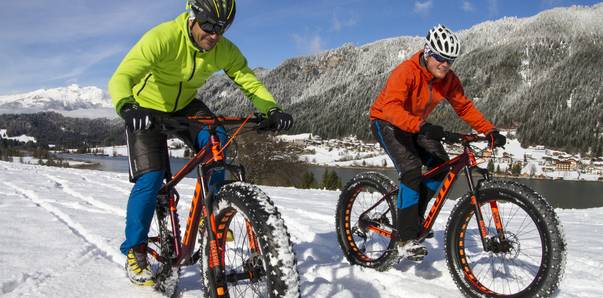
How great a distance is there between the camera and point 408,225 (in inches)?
182

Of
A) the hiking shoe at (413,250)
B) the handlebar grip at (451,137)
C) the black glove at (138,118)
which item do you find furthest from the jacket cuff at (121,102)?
the hiking shoe at (413,250)

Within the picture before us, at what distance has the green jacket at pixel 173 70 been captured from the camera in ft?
11.1

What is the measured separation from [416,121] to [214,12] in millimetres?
2236

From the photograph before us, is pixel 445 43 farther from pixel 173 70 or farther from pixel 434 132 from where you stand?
pixel 173 70

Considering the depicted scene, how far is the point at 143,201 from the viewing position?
3660mm

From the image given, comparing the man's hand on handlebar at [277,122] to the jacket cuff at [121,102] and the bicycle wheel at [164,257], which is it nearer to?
the jacket cuff at [121,102]

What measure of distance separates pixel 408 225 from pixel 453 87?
176cm

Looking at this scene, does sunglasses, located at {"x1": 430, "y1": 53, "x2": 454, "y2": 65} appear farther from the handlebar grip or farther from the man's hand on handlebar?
the man's hand on handlebar

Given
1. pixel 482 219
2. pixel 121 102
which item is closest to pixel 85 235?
pixel 121 102

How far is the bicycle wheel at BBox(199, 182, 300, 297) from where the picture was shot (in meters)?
2.53

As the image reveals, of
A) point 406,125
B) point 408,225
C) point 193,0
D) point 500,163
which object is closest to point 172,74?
point 193,0

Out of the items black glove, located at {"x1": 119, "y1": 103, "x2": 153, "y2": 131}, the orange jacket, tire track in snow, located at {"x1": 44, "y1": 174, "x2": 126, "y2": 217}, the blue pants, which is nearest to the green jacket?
black glove, located at {"x1": 119, "y1": 103, "x2": 153, "y2": 131}

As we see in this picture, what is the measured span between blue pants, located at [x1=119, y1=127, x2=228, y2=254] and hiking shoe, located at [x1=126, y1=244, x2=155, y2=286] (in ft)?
0.23

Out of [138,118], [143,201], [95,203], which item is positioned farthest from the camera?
[95,203]
